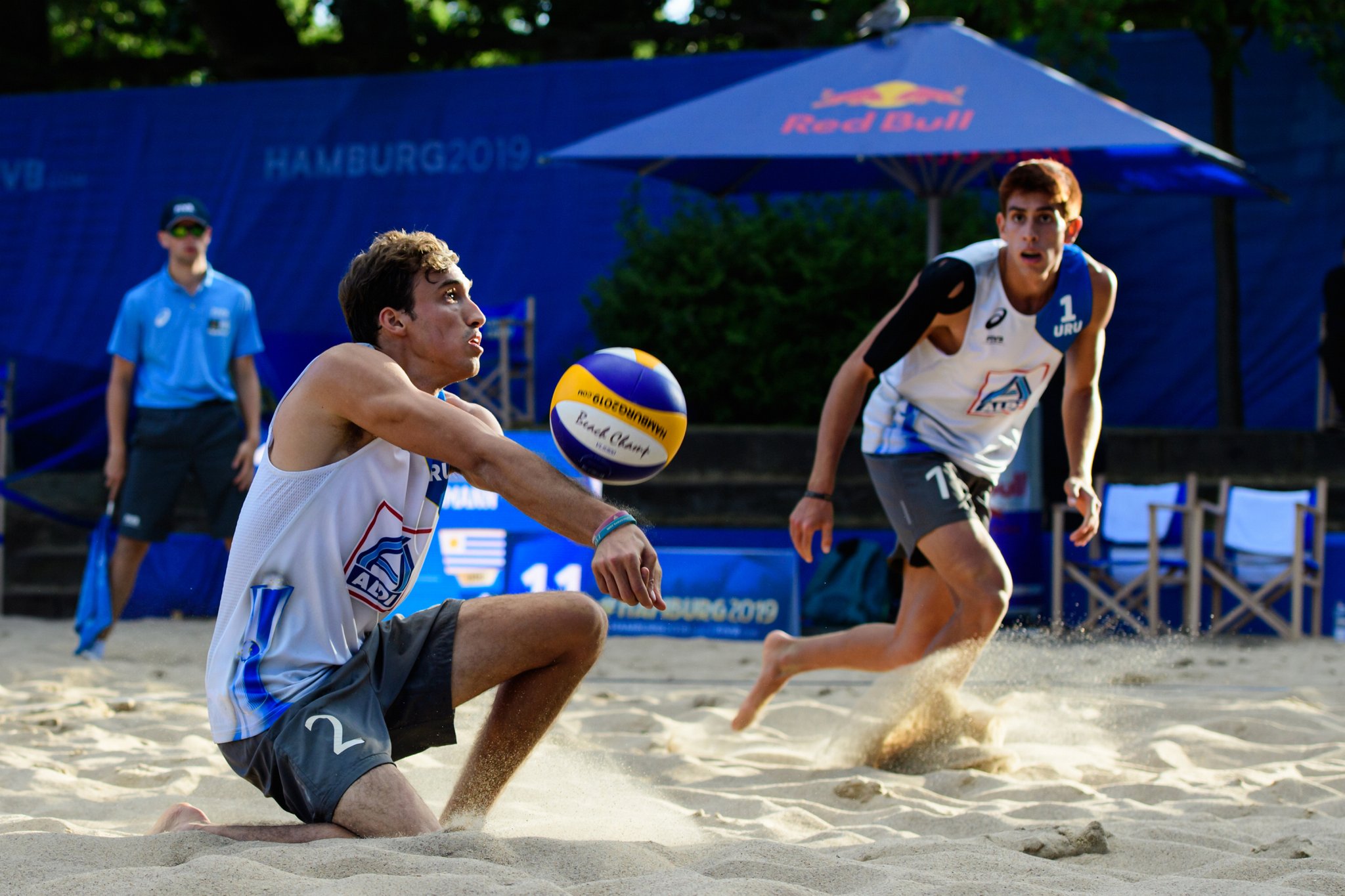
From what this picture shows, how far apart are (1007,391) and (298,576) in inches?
88.9

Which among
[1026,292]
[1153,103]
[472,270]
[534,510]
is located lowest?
[534,510]

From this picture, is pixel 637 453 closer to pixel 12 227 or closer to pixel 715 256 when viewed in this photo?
pixel 715 256

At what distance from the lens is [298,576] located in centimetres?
266

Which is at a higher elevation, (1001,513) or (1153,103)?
(1153,103)

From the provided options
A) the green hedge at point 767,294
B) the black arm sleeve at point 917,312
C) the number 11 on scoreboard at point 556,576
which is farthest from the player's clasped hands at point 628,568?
the green hedge at point 767,294

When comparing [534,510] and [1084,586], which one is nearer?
[534,510]

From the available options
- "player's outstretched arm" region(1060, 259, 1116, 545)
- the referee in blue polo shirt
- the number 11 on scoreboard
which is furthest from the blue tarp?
"player's outstretched arm" region(1060, 259, 1116, 545)

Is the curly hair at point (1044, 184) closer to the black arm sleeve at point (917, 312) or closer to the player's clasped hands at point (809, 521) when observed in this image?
the black arm sleeve at point (917, 312)

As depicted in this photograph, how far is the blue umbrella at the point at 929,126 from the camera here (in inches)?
231

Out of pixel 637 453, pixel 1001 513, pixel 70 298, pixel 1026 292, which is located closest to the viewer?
pixel 637 453

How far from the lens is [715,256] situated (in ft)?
26.8

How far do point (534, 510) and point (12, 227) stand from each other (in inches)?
373

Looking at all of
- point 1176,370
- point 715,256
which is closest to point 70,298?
point 715,256

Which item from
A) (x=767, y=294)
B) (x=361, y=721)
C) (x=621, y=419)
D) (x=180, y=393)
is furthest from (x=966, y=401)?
(x=767, y=294)
